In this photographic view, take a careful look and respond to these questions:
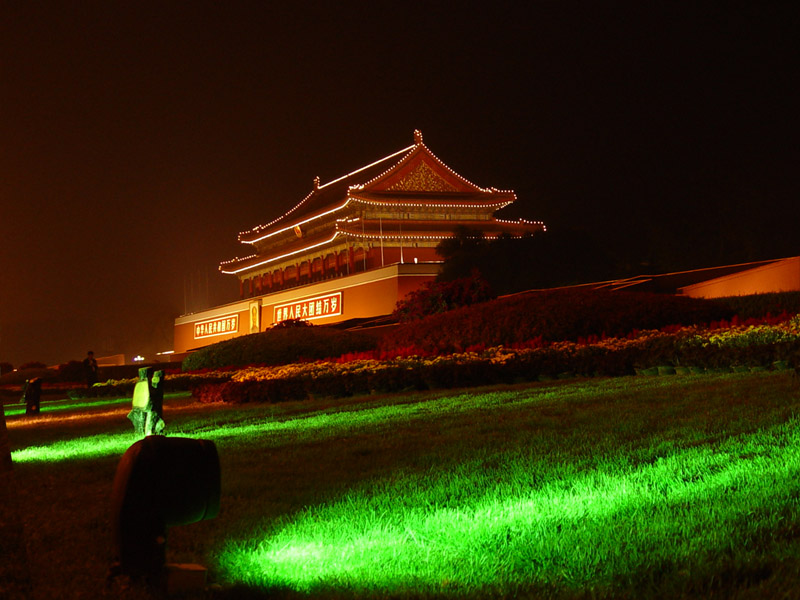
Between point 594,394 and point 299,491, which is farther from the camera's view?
point 594,394

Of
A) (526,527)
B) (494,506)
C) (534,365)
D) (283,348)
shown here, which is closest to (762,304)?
(534,365)

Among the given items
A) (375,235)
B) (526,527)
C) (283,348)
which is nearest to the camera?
(526,527)

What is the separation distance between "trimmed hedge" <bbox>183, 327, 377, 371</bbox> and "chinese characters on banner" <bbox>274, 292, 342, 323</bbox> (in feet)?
44.7

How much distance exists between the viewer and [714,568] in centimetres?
269

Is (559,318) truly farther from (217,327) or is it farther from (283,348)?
(217,327)

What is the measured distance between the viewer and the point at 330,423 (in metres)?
8.20

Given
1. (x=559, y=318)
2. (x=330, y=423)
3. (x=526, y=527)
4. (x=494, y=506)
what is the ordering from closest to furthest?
(x=526, y=527)
(x=494, y=506)
(x=330, y=423)
(x=559, y=318)

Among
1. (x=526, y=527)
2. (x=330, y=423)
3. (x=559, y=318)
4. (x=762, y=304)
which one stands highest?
(x=762, y=304)

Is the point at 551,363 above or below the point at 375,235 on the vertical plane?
below

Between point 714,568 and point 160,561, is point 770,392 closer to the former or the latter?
point 714,568

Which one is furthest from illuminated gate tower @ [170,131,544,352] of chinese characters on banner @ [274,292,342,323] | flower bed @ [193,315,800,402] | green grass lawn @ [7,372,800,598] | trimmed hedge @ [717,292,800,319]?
green grass lawn @ [7,372,800,598]

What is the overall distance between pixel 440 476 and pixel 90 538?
1925 mm

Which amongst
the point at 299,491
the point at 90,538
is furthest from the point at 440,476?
the point at 90,538

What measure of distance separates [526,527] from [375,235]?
32388 millimetres
